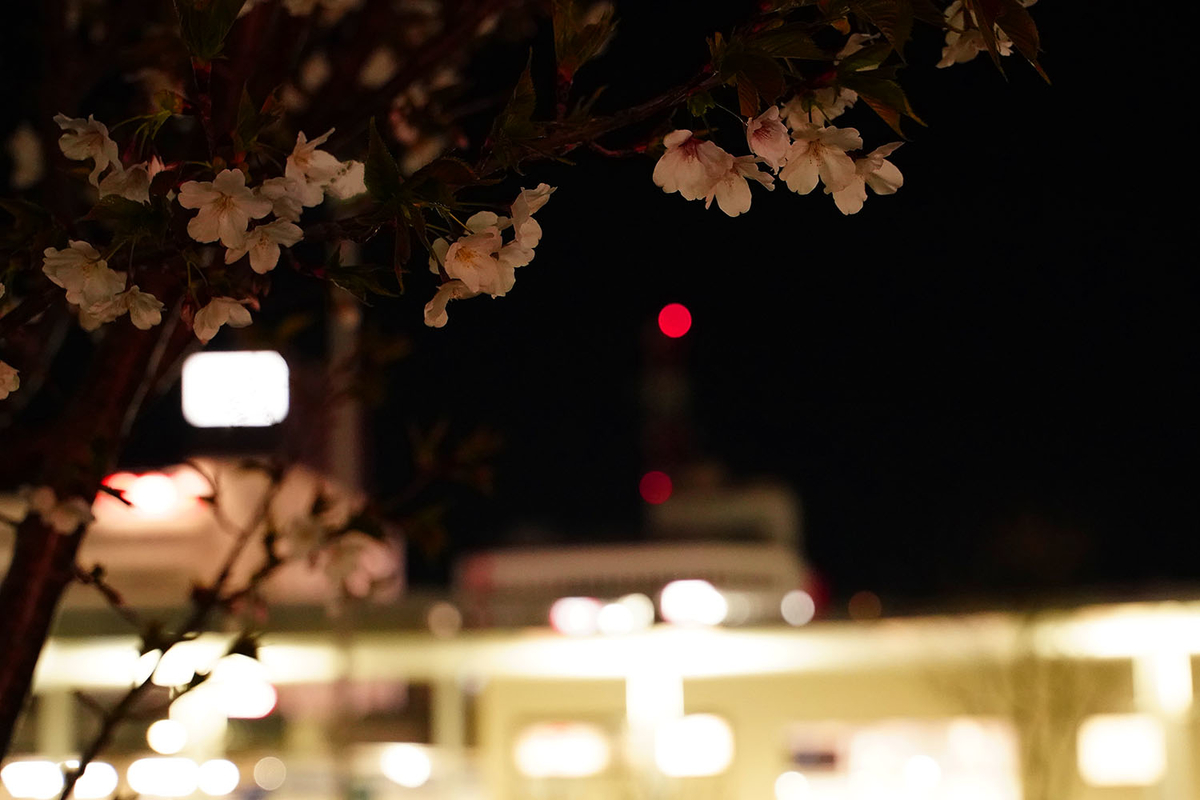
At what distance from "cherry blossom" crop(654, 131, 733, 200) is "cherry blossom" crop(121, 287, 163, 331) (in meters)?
0.49

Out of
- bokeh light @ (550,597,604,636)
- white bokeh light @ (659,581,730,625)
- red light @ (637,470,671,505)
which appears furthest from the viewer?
red light @ (637,470,671,505)

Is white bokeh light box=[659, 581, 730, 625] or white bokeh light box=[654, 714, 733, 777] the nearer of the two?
white bokeh light box=[654, 714, 733, 777]

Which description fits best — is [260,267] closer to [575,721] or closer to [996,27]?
[996,27]

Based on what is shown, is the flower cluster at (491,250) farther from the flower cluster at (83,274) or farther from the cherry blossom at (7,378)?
the cherry blossom at (7,378)

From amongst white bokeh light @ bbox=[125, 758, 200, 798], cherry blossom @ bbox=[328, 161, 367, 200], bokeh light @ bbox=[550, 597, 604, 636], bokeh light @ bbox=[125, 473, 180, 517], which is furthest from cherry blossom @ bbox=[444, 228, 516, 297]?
bokeh light @ bbox=[125, 473, 180, 517]

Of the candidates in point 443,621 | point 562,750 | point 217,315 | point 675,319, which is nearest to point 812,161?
point 217,315

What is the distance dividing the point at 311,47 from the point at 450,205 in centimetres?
205

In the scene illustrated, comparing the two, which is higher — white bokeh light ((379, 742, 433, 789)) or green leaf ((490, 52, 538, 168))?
white bokeh light ((379, 742, 433, 789))

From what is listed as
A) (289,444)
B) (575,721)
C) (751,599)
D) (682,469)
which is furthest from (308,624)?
(682,469)

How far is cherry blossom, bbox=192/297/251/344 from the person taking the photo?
4.30ft

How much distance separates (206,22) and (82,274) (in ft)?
0.87

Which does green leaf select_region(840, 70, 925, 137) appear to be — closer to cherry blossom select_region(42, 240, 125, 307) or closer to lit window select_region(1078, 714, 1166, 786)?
cherry blossom select_region(42, 240, 125, 307)

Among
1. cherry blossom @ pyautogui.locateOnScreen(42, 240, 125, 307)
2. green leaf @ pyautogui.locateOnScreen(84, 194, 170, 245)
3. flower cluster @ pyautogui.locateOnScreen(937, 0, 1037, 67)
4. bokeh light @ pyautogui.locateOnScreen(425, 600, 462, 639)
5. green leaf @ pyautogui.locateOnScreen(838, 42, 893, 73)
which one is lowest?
cherry blossom @ pyautogui.locateOnScreen(42, 240, 125, 307)

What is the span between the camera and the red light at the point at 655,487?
35.2 metres
